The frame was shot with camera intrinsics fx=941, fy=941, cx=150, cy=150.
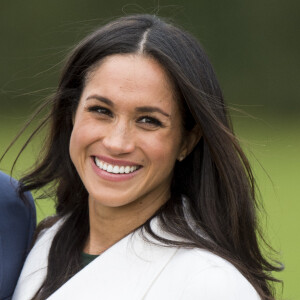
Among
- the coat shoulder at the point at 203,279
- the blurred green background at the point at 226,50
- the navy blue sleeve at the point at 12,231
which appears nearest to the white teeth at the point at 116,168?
the coat shoulder at the point at 203,279

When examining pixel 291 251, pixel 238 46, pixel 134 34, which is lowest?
pixel 291 251

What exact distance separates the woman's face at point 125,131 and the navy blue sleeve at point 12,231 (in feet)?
1.26

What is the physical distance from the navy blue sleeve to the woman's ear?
61cm

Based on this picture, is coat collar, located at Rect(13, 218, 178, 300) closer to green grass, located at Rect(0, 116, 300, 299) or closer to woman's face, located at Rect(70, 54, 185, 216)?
woman's face, located at Rect(70, 54, 185, 216)

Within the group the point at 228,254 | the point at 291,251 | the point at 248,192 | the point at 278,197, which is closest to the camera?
the point at 228,254

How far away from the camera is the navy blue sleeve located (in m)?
2.94

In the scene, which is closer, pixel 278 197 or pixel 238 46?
pixel 278 197

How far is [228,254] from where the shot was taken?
2.58m

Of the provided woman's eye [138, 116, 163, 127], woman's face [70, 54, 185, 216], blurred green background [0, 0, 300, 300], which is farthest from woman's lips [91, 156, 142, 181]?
blurred green background [0, 0, 300, 300]

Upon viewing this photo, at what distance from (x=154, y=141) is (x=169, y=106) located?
0.36 ft

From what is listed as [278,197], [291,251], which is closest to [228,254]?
[291,251]

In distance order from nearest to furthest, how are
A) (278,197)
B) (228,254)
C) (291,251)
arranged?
(228,254) → (291,251) → (278,197)

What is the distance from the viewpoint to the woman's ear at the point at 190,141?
9.05ft

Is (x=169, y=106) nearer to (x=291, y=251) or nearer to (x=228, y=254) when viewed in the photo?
(x=228, y=254)
